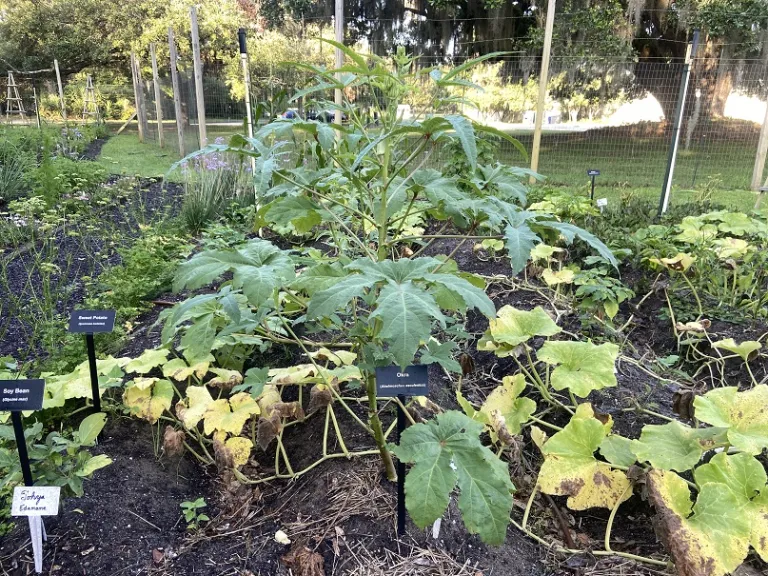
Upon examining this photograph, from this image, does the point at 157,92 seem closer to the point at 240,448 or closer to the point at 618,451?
the point at 240,448

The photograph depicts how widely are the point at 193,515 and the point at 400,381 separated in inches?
34.6

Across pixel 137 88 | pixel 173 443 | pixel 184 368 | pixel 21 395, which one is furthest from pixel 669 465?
pixel 137 88

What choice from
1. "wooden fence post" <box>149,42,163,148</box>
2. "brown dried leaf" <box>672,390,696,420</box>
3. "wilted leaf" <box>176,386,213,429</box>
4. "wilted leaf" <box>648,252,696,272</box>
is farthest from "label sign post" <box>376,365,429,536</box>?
"wooden fence post" <box>149,42,163,148</box>

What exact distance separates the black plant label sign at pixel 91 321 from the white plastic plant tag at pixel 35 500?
60cm

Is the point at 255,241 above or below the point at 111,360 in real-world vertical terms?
above

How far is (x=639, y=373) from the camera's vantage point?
8.65ft

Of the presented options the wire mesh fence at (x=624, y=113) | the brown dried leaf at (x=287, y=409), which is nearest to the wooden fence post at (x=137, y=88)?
the wire mesh fence at (x=624, y=113)

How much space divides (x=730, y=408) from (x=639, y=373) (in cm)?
Result: 83

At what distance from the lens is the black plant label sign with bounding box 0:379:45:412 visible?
1494mm

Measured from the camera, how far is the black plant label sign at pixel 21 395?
1.49 m

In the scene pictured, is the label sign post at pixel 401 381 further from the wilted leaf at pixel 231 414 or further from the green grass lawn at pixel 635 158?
the green grass lawn at pixel 635 158

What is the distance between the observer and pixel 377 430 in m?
1.73

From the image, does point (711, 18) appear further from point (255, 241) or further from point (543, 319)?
point (255, 241)

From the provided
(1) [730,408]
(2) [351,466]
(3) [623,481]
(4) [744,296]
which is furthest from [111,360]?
(4) [744,296]
